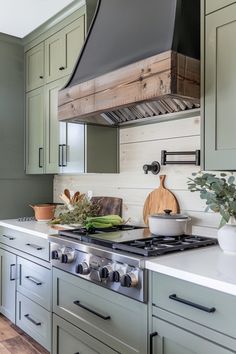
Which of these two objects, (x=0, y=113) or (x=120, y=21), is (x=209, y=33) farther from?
(x=0, y=113)

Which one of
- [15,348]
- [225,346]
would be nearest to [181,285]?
[225,346]

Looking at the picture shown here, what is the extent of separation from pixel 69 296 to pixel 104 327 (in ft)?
1.24

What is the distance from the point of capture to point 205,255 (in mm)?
1672

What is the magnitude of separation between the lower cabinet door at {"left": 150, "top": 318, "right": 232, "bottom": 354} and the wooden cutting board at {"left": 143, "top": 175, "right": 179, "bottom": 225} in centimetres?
94

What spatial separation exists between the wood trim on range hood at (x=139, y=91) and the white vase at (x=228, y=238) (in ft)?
2.25

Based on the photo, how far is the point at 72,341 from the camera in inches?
82.0

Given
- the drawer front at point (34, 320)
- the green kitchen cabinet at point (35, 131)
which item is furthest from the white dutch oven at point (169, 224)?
the green kitchen cabinet at point (35, 131)

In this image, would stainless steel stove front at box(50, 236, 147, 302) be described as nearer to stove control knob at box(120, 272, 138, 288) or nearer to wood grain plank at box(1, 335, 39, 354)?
stove control knob at box(120, 272, 138, 288)

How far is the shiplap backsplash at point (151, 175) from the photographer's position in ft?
7.26

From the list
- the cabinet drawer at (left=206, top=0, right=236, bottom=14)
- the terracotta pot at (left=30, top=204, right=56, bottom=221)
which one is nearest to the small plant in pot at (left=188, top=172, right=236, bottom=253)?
the cabinet drawer at (left=206, top=0, right=236, bottom=14)

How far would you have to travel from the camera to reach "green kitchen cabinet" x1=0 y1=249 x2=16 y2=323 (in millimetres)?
2866

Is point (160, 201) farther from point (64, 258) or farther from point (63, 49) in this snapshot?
point (63, 49)

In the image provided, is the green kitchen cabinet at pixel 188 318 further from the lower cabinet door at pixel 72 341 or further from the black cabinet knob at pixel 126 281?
the lower cabinet door at pixel 72 341

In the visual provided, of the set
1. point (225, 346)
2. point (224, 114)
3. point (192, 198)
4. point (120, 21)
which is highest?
point (120, 21)
